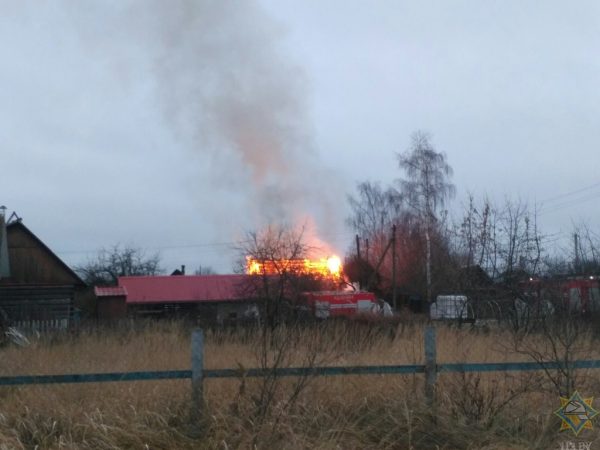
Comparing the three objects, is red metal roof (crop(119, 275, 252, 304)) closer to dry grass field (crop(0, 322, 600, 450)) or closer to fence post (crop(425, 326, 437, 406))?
dry grass field (crop(0, 322, 600, 450))

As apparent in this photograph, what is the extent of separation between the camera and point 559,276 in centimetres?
1466

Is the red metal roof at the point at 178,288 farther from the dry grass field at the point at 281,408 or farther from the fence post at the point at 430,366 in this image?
the fence post at the point at 430,366

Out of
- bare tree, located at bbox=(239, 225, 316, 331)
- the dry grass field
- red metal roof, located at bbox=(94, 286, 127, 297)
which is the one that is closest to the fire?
bare tree, located at bbox=(239, 225, 316, 331)

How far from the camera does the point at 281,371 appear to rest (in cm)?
650

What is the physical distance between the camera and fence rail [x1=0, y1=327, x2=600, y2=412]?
6.39 meters

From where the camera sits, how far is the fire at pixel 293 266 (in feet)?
69.3

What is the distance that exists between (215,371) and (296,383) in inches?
30.5

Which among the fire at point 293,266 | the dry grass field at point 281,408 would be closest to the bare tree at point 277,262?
the fire at point 293,266

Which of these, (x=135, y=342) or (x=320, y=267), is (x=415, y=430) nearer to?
(x=135, y=342)

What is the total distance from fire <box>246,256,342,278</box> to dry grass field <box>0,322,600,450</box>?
11.6 meters

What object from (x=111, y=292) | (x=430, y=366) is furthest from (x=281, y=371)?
(x=111, y=292)

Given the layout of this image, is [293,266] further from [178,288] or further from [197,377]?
[178,288]

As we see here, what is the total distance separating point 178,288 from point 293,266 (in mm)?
18251

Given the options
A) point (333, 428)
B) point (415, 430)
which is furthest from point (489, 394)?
point (333, 428)
